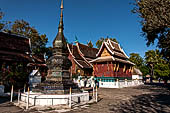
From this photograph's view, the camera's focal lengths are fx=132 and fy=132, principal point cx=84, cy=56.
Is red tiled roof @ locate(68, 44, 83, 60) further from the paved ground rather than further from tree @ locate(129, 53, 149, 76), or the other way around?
tree @ locate(129, 53, 149, 76)

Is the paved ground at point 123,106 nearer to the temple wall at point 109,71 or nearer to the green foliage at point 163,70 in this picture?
the temple wall at point 109,71

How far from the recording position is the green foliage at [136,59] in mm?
55928

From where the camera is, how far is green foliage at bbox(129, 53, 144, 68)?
55928 mm

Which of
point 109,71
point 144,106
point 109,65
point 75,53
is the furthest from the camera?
point 75,53

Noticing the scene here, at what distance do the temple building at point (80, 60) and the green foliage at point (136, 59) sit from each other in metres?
29.5

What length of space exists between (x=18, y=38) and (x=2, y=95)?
16183mm

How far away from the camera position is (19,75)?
683 inches

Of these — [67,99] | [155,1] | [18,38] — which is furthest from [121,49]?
[67,99]

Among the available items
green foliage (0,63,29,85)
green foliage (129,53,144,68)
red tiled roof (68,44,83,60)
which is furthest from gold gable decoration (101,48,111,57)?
green foliage (129,53,144,68)

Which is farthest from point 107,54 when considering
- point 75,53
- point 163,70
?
point 163,70

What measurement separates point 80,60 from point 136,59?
36293 millimetres

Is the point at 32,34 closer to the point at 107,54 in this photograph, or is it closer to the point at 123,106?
the point at 107,54

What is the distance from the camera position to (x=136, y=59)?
58000mm

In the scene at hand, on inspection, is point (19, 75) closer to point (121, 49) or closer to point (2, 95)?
point (2, 95)
